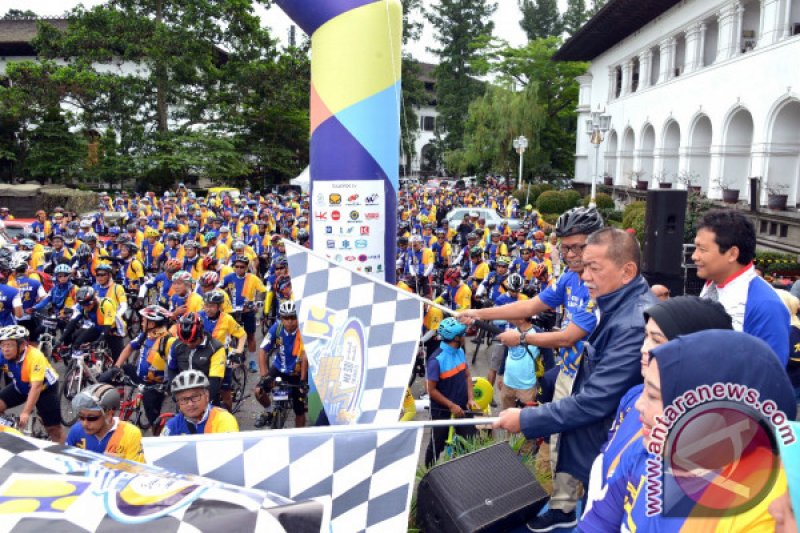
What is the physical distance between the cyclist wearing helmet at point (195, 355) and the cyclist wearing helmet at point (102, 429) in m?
1.84

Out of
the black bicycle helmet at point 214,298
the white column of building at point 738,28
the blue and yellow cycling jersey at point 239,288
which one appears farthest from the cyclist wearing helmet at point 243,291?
the white column of building at point 738,28

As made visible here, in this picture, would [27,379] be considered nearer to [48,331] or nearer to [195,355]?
[195,355]

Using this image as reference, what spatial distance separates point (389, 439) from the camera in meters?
2.98

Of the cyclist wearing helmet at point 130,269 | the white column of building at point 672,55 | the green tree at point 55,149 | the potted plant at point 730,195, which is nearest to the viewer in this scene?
the cyclist wearing helmet at point 130,269

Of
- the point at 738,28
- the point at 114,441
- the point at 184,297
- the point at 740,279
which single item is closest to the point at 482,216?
the point at 738,28

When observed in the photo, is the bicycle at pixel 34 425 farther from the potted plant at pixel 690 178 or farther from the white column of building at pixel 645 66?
the white column of building at pixel 645 66

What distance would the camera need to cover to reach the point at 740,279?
3471mm

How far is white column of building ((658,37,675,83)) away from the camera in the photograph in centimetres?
2881

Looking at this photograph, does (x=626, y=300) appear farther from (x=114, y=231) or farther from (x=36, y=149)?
(x=36, y=149)

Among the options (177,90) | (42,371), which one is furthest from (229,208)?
(42,371)

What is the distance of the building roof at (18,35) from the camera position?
50219mm

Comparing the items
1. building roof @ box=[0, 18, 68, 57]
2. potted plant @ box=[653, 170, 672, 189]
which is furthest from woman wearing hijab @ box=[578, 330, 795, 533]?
building roof @ box=[0, 18, 68, 57]

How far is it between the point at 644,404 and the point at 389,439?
57.4 inches

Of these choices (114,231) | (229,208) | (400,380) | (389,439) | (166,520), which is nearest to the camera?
(166,520)
